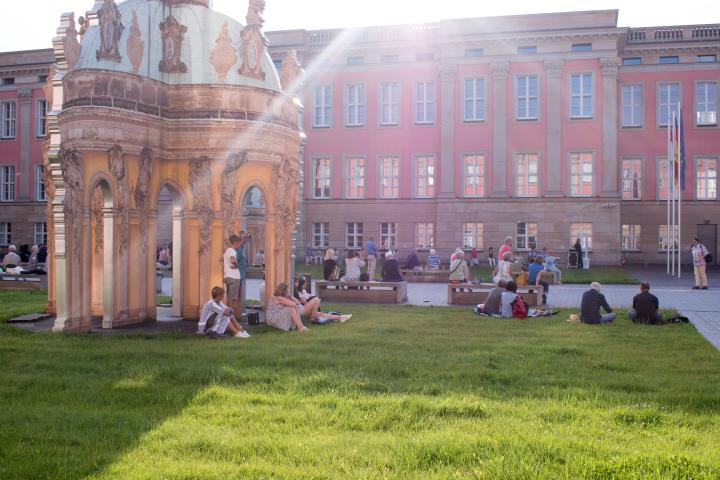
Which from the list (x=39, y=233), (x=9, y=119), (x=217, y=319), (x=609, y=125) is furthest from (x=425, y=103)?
(x=217, y=319)

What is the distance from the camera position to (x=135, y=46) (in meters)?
17.3

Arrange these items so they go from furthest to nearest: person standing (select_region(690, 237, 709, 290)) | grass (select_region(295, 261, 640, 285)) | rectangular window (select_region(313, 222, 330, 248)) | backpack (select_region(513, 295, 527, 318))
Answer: rectangular window (select_region(313, 222, 330, 248)), grass (select_region(295, 261, 640, 285)), person standing (select_region(690, 237, 709, 290)), backpack (select_region(513, 295, 527, 318))

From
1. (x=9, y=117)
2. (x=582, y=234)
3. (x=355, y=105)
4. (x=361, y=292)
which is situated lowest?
(x=361, y=292)

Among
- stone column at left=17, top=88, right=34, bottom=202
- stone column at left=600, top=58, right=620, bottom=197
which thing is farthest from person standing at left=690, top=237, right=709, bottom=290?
stone column at left=17, top=88, right=34, bottom=202

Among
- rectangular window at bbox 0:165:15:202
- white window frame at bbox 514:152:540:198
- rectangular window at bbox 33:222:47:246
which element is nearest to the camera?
white window frame at bbox 514:152:540:198

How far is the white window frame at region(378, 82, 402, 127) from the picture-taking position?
49844mm

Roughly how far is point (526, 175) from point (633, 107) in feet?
28.3

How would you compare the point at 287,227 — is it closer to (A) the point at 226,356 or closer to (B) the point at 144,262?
(B) the point at 144,262

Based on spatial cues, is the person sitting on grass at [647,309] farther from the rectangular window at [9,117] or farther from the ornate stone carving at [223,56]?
the rectangular window at [9,117]

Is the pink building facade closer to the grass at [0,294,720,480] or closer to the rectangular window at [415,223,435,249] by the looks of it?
the rectangular window at [415,223,435,249]

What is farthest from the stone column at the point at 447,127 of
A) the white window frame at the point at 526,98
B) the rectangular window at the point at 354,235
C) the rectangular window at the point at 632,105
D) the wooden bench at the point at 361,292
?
the wooden bench at the point at 361,292

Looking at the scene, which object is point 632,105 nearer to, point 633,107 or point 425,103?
point 633,107

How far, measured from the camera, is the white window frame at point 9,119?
57719 mm

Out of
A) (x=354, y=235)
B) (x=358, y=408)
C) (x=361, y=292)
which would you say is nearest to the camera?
(x=358, y=408)
